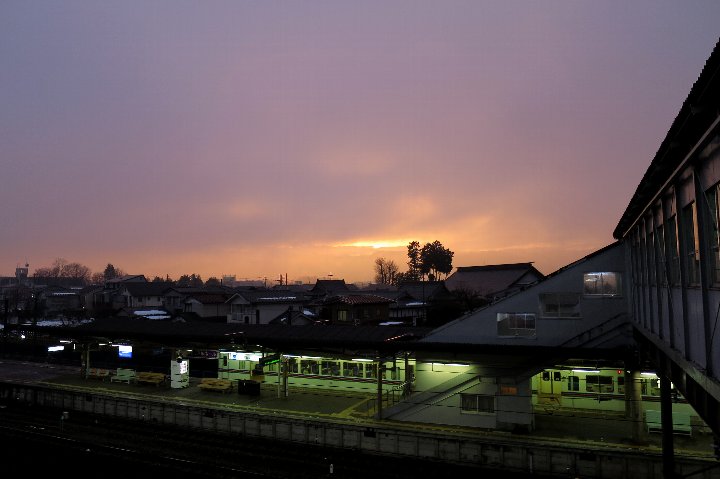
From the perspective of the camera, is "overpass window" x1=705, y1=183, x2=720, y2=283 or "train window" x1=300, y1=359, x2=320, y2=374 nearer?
"overpass window" x1=705, y1=183, x2=720, y2=283

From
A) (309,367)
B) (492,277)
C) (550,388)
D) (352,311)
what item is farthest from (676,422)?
(492,277)

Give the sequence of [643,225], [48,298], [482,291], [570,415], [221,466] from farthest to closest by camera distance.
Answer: [48,298]
[482,291]
[570,415]
[221,466]
[643,225]

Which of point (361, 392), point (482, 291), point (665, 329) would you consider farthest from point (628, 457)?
point (482, 291)

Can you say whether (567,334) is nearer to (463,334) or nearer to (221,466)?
(463,334)

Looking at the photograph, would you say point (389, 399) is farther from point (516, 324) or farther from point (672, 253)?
point (672, 253)

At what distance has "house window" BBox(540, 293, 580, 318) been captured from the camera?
24341 mm

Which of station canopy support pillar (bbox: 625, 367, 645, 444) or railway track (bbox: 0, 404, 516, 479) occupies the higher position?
station canopy support pillar (bbox: 625, 367, 645, 444)

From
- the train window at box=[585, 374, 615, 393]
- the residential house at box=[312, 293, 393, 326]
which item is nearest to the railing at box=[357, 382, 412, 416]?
the train window at box=[585, 374, 615, 393]

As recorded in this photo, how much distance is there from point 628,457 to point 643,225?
1002cm

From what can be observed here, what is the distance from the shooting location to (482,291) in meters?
74.0

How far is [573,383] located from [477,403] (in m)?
6.97

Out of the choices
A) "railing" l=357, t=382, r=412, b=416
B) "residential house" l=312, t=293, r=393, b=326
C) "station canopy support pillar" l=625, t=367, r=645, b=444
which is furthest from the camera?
"residential house" l=312, t=293, r=393, b=326

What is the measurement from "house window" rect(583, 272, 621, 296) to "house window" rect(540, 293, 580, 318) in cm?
69

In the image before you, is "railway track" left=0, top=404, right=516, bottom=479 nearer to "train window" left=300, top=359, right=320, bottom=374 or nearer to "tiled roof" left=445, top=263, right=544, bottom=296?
"train window" left=300, top=359, right=320, bottom=374
